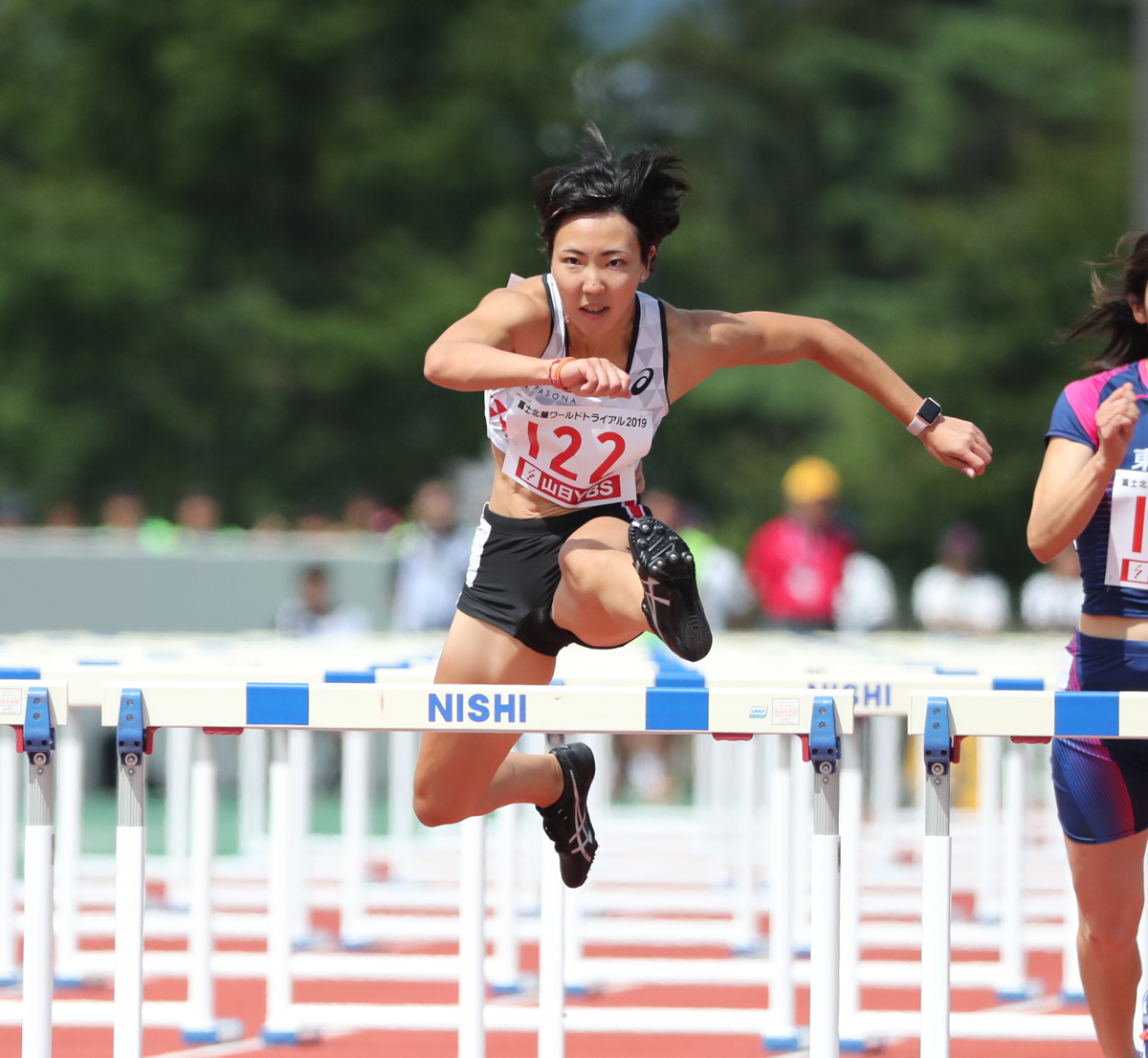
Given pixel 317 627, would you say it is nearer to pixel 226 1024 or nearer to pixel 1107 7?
pixel 226 1024

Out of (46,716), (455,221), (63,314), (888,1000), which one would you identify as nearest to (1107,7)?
(455,221)

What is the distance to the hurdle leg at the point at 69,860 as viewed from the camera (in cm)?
704

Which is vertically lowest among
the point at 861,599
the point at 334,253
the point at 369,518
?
the point at 861,599

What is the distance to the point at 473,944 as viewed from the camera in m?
4.74

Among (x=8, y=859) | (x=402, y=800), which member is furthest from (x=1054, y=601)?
(x=8, y=859)

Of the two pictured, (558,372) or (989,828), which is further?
(989,828)

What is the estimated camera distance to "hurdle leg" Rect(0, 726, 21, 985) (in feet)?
22.9

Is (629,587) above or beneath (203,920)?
above

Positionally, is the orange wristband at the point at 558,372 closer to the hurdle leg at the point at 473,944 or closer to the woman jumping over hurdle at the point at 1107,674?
the woman jumping over hurdle at the point at 1107,674

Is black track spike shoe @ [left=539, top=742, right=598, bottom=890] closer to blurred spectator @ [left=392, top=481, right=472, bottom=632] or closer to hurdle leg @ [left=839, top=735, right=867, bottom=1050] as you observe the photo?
hurdle leg @ [left=839, top=735, right=867, bottom=1050]

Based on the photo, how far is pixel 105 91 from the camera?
2766 centimetres

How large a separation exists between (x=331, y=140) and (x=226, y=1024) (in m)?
22.5

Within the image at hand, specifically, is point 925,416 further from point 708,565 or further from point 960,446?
point 708,565

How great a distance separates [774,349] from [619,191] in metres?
0.56
